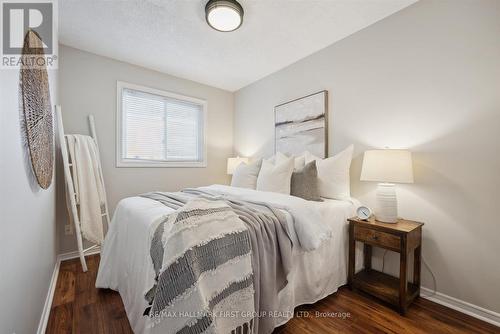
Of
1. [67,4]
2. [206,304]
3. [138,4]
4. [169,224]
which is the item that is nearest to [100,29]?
[67,4]

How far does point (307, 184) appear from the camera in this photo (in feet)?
6.81

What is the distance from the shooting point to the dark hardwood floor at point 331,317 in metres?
1.40

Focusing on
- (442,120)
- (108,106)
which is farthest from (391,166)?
(108,106)

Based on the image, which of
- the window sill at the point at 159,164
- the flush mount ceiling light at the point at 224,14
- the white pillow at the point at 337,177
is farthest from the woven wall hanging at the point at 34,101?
the white pillow at the point at 337,177

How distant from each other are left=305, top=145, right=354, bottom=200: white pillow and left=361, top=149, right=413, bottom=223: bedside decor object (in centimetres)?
33

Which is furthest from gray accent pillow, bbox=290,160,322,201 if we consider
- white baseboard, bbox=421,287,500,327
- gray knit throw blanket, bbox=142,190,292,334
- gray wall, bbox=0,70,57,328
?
gray wall, bbox=0,70,57,328

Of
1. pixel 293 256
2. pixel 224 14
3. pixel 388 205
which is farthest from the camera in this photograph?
pixel 224 14

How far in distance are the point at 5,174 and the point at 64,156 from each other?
178cm

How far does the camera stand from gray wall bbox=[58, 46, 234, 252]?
2521 millimetres

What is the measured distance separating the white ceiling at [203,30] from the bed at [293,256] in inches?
67.8

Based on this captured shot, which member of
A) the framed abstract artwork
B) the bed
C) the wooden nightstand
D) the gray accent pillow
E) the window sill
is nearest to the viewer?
the bed

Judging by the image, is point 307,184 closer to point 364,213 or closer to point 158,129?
point 364,213

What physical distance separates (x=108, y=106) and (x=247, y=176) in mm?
2085

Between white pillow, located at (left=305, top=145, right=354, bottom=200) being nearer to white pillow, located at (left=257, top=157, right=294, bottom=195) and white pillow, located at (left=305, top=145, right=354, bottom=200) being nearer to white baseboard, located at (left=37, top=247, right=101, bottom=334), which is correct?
white pillow, located at (left=257, top=157, right=294, bottom=195)
